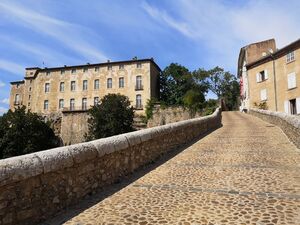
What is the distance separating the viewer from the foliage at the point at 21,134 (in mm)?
31359

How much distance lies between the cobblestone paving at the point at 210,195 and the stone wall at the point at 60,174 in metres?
0.46

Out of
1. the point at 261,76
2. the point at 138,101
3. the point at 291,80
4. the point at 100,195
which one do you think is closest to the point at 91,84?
the point at 138,101

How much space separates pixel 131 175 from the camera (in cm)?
700

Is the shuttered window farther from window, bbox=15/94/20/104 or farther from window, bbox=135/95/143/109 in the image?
window, bbox=15/94/20/104

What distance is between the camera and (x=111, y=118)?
119ft

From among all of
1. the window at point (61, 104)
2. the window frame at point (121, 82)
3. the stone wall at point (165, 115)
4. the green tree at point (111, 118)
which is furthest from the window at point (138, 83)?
the window at point (61, 104)

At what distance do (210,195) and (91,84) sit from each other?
160 feet

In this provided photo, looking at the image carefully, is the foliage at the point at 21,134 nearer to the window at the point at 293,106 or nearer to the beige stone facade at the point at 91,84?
the beige stone facade at the point at 91,84

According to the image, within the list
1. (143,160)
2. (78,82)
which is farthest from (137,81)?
(143,160)

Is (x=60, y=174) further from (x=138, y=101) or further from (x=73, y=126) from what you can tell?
(x=73, y=126)

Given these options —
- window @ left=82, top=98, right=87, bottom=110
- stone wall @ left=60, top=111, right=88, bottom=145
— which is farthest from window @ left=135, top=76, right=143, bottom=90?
window @ left=82, top=98, right=87, bottom=110

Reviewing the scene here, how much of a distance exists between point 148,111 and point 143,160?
3818 centimetres

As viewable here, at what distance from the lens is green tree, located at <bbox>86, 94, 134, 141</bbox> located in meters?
36.0

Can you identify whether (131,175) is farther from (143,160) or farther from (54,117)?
(54,117)
